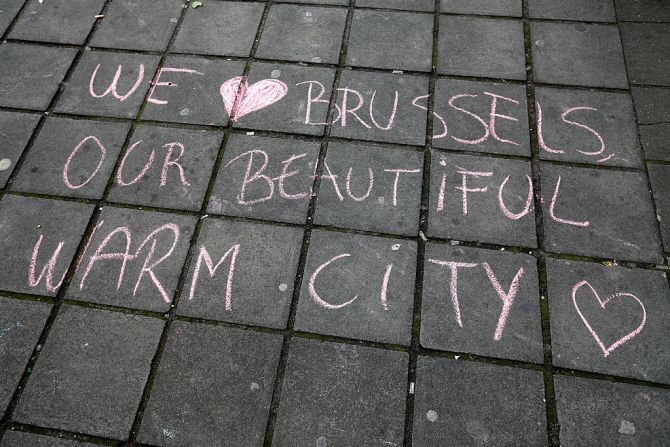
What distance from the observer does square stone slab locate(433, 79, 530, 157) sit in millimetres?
3188

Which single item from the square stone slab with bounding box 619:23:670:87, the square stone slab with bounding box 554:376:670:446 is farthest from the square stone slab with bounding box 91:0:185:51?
the square stone slab with bounding box 554:376:670:446

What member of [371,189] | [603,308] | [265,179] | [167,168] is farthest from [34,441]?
[603,308]

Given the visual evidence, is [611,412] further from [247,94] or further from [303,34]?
[303,34]

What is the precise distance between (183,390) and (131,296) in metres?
0.59

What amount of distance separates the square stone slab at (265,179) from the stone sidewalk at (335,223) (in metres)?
0.01

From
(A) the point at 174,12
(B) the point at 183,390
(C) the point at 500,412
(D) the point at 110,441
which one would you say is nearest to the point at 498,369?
(C) the point at 500,412

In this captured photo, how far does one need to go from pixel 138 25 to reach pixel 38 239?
1.81 m

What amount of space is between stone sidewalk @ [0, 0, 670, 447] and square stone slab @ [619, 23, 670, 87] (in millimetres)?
18

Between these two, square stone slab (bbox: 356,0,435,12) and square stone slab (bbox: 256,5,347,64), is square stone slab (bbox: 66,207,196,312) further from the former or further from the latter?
square stone slab (bbox: 356,0,435,12)

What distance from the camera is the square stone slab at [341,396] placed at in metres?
2.38

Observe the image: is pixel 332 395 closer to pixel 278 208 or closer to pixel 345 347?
pixel 345 347

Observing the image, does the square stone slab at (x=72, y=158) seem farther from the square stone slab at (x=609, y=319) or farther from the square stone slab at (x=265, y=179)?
the square stone slab at (x=609, y=319)

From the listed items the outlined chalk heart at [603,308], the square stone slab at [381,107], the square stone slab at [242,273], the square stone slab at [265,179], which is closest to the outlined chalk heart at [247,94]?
the square stone slab at [265,179]

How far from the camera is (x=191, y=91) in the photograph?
3.48 m
